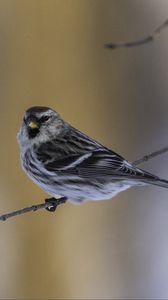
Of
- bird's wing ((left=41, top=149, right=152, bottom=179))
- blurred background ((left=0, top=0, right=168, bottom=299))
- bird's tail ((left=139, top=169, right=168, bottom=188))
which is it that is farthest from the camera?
blurred background ((left=0, top=0, right=168, bottom=299))

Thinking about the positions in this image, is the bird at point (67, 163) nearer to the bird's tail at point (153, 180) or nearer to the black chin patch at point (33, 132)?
the black chin patch at point (33, 132)

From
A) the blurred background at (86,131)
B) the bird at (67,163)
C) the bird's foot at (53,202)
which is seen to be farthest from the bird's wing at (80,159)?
the blurred background at (86,131)

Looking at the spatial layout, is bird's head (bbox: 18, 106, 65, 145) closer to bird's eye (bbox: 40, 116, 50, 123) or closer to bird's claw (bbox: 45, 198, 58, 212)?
bird's eye (bbox: 40, 116, 50, 123)

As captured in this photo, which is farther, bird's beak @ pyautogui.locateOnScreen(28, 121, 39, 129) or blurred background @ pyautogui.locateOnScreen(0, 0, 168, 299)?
blurred background @ pyautogui.locateOnScreen(0, 0, 168, 299)

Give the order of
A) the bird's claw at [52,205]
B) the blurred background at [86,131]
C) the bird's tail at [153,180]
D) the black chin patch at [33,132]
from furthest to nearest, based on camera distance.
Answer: the blurred background at [86,131] < the black chin patch at [33,132] < the bird's claw at [52,205] < the bird's tail at [153,180]

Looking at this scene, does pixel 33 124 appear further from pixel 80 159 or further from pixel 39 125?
pixel 80 159

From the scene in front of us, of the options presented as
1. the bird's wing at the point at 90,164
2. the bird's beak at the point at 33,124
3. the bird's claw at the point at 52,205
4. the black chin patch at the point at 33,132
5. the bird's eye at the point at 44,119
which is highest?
the bird's eye at the point at 44,119

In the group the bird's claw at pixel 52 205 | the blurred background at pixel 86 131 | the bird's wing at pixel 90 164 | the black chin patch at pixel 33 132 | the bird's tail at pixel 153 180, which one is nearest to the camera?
the bird's tail at pixel 153 180

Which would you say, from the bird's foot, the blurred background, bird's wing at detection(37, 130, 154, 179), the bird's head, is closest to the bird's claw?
the bird's foot

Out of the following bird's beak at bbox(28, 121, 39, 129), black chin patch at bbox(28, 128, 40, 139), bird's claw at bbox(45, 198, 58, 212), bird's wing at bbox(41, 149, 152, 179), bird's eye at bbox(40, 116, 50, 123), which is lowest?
bird's claw at bbox(45, 198, 58, 212)
